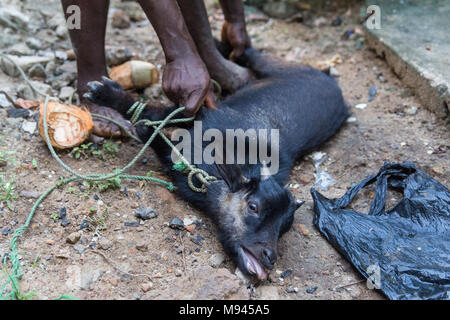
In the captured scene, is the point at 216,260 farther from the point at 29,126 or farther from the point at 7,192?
the point at 29,126

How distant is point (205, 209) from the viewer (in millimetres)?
3422

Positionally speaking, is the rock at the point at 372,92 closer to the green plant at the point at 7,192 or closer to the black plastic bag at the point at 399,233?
the black plastic bag at the point at 399,233

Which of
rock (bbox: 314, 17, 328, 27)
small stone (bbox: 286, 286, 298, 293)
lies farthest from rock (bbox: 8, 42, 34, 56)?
rock (bbox: 314, 17, 328, 27)

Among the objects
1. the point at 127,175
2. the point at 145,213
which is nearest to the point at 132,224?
the point at 145,213

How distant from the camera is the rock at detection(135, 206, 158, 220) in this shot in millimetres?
3195

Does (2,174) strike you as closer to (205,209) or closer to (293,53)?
(205,209)

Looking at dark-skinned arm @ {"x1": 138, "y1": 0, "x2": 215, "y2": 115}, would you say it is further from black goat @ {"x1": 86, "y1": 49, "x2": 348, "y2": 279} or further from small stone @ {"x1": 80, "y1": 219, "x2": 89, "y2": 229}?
small stone @ {"x1": 80, "y1": 219, "x2": 89, "y2": 229}

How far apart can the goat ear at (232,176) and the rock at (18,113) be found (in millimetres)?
1667

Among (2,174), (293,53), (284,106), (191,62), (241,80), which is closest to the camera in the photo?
(2,174)

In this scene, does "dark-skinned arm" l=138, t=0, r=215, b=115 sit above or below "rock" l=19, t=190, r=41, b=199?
above

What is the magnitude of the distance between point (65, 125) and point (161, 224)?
1.06 meters

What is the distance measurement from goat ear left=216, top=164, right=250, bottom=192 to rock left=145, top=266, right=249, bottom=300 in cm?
74

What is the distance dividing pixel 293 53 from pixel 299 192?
2466 millimetres

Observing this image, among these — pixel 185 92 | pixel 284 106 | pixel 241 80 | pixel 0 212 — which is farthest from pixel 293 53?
pixel 0 212
